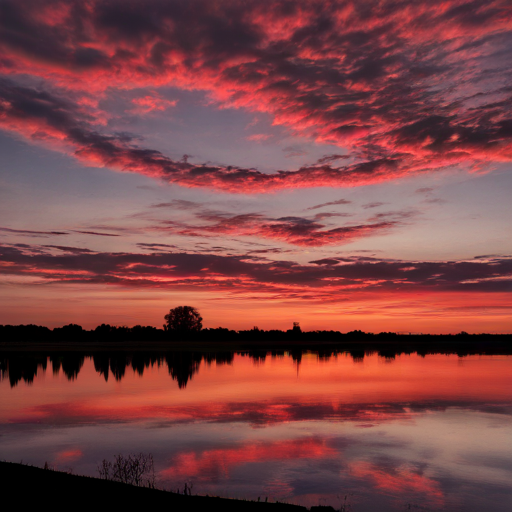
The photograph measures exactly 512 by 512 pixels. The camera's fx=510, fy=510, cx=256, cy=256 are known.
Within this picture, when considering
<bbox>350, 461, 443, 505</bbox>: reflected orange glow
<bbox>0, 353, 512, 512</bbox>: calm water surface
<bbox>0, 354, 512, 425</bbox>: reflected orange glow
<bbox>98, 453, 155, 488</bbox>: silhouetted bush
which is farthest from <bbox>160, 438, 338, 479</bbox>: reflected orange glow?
<bbox>0, 354, 512, 425</bbox>: reflected orange glow

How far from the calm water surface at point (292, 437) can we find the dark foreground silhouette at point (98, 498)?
3.39 m

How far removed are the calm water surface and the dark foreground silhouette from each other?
3.39m

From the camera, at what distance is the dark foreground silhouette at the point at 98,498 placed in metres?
12.6

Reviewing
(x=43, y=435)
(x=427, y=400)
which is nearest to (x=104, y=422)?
(x=43, y=435)

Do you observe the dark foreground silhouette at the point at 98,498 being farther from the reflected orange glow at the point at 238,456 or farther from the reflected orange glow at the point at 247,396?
the reflected orange glow at the point at 247,396

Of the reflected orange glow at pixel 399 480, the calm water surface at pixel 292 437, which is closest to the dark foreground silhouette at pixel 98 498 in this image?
the calm water surface at pixel 292 437

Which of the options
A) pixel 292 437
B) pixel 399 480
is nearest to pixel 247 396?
pixel 292 437

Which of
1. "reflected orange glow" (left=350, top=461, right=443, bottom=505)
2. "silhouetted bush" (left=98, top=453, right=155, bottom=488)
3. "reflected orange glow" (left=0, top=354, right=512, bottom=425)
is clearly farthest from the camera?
"reflected orange glow" (left=0, top=354, right=512, bottom=425)

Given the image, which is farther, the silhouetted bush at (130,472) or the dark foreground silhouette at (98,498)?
the silhouetted bush at (130,472)

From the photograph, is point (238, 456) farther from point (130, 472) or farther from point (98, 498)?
point (98, 498)

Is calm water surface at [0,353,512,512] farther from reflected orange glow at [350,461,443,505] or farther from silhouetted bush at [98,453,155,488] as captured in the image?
silhouetted bush at [98,453,155,488]

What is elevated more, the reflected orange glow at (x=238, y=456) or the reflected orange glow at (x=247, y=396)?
the reflected orange glow at (x=247, y=396)

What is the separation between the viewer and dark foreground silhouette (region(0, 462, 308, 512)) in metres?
12.6

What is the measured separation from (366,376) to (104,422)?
118 feet
